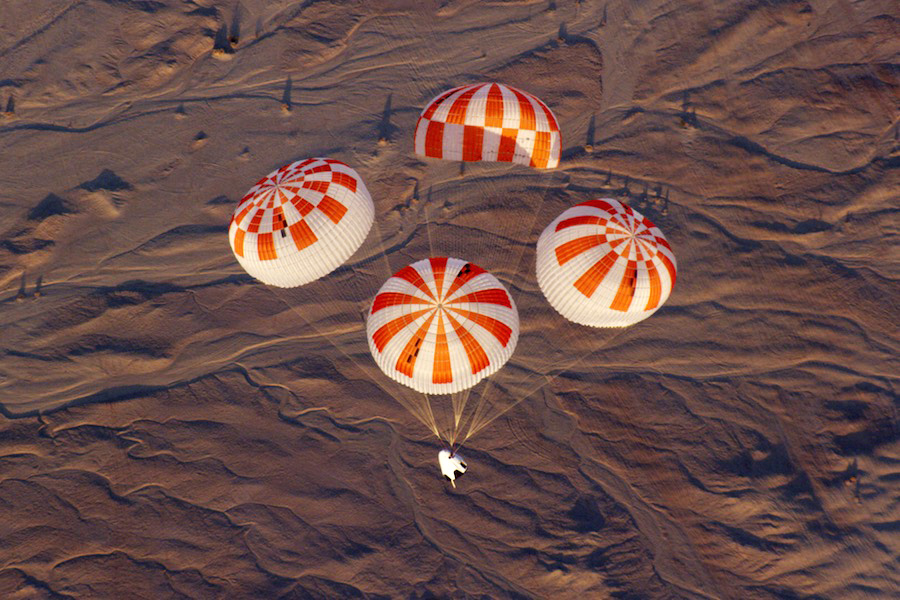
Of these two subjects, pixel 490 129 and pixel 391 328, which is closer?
pixel 391 328

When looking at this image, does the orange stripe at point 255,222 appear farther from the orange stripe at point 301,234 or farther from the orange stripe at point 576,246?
the orange stripe at point 576,246

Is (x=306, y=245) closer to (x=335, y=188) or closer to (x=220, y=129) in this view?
(x=335, y=188)

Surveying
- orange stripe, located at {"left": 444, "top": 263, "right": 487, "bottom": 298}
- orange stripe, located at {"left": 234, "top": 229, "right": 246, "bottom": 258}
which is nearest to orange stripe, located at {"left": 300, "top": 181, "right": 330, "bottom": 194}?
orange stripe, located at {"left": 234, "top": 229, "right": 246, "bottom": 258}

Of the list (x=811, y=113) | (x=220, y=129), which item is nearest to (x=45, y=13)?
(x=220, y=129)

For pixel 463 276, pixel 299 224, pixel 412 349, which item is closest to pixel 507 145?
pixel 463 276

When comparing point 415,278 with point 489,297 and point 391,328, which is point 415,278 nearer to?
point 391,328

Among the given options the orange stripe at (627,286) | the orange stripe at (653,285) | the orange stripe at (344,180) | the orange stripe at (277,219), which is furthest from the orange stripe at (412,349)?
the orange stripe at (653,285)

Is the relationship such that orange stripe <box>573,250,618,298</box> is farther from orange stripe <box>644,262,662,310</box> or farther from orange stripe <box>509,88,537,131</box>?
orange stripe <box>509,88,537,131</box>

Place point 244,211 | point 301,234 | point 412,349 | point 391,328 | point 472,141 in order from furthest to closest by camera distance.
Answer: point 472,141, point 244,211, point 301,234, point 391,328, point 412,349
